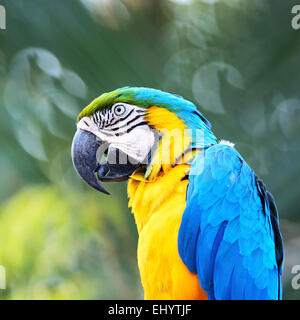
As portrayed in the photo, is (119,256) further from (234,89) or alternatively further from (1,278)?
(234,89)

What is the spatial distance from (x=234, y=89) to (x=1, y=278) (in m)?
1.70

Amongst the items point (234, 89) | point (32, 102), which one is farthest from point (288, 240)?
point (32, 102)

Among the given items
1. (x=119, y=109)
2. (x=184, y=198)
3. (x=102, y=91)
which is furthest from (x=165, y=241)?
(x=102, y=91)

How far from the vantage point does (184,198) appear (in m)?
1.23

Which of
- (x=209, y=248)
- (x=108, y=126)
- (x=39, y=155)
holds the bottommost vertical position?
(x=209, y=248)

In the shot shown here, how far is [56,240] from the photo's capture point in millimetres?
2436

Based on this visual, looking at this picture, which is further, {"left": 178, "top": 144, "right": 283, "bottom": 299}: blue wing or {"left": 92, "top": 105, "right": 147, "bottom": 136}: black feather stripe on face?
{"left": 92, "top": 105, "right": 147, "bottom": 136}: black feather stripe on face

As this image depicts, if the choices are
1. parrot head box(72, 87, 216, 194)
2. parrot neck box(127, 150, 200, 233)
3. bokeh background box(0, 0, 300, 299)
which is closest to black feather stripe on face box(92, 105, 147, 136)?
parrot head box(72, 87, 216, 194)

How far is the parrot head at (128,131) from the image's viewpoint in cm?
132

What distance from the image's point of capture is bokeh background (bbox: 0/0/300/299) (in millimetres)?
2131

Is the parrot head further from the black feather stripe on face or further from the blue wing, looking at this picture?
the blue wing

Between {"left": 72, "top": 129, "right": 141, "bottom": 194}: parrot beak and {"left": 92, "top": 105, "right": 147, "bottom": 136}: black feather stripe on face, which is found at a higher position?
{"left": 92, "top": 105, "right": 147, "bottom": 136}: black feather stripe on face

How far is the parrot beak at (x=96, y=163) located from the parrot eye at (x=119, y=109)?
0.11m

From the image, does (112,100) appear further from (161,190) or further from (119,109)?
(161,190)
